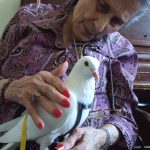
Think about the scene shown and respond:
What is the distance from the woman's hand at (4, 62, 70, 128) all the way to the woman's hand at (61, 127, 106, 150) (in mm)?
124

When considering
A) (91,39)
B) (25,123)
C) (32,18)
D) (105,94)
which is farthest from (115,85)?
(25,123)

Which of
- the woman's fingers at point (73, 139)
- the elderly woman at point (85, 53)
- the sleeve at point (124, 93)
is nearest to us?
the woman's fingers at point (73, 139)

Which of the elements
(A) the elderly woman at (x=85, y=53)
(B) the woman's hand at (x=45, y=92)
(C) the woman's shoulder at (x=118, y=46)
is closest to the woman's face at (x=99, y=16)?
(A) the elderly woman at (x=85, y=53)

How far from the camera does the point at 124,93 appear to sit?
104cm

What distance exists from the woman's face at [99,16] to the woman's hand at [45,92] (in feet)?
0.80

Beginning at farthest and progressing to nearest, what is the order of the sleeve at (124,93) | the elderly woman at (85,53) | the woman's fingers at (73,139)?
the sleeve at (124,93) → the elderly woman at (85,53) → the woman's fingers at (73,139)

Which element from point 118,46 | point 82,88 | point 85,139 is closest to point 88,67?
point 82,88

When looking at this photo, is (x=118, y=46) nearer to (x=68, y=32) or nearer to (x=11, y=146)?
(x=68, y=32)

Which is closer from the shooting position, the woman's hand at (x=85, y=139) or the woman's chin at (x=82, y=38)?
the woman's hand at (x=85, y=139)

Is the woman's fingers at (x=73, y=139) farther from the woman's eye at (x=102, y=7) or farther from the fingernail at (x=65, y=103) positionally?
the woman's eye at (x=102, y=7)

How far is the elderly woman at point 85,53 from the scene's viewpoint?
2.86 feet

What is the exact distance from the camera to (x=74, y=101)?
631 millimetres

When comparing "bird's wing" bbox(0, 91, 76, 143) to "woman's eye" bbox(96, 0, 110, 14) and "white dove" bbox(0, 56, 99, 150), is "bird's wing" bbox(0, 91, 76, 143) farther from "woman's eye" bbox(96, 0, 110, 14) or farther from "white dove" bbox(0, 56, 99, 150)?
"woman's eye" bbox(96, 0, 110, 14)

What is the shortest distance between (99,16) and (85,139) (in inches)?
12.7
